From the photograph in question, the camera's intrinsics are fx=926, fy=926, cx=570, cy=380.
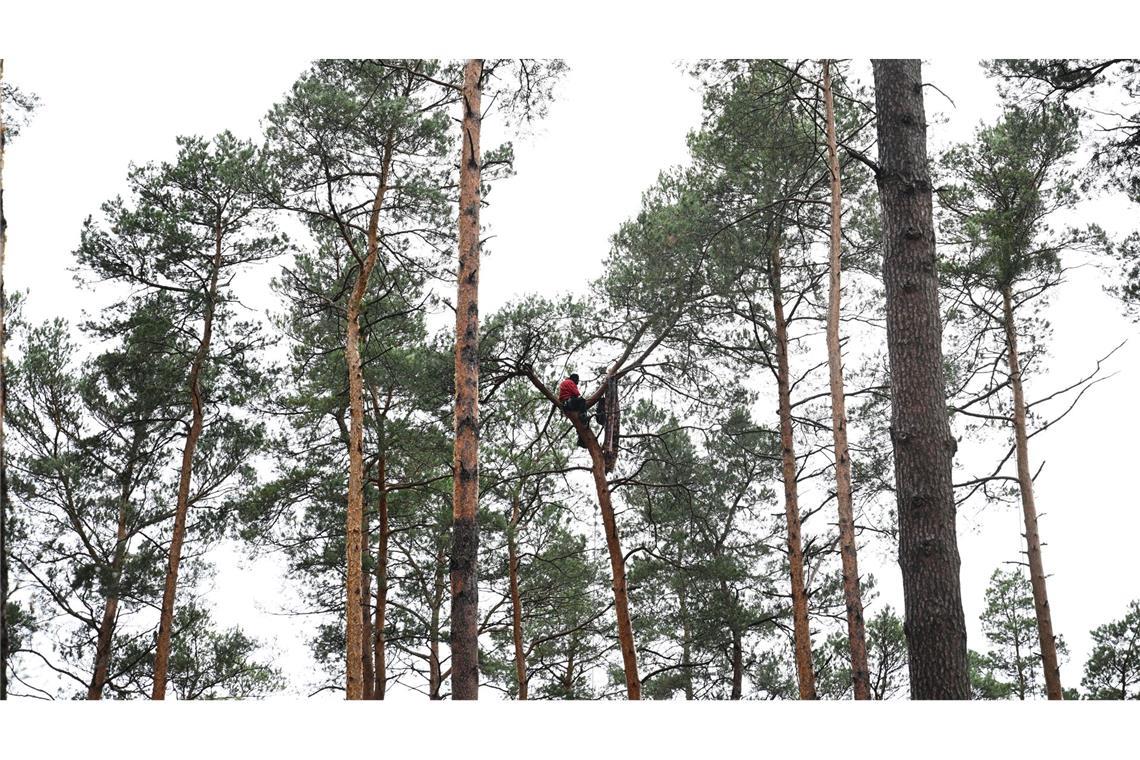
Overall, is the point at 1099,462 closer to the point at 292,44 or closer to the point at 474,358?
the point at 474,358

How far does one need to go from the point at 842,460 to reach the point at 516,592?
4545 mm

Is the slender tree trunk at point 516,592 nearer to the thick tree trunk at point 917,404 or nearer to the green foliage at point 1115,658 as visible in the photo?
the green foliage at point 1115,658

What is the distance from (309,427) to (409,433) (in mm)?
1165

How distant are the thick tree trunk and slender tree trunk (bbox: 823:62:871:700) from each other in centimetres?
294

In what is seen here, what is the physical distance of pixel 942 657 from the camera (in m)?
3.29

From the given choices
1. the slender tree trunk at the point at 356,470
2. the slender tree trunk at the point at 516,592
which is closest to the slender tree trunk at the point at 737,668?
the slender tree trunk at the point at 516,592

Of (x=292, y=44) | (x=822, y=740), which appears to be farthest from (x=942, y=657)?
(x=292, y=44)

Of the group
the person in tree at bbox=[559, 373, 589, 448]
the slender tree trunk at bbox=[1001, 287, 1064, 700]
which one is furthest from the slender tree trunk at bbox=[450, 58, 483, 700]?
the slender tree trunk at bbox=[1001, 287, 1064, 700]

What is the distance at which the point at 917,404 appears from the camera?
3.53 m

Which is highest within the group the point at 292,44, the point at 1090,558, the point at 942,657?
the point at 292,44

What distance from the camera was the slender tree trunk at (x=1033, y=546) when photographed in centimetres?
725

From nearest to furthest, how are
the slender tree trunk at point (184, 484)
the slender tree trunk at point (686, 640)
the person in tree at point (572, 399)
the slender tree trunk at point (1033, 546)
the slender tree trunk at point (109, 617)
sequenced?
the person in tree at point (572, 399) → the slender tree trunk at point (1033, 546) → the slender tree trunk at point (184, 484) → the slender tree trunk at point (109, 617) → the slender tree trunk at point (686, 640)

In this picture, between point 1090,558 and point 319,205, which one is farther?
point 1090,558

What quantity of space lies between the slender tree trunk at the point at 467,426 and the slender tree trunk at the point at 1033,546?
4.90m
